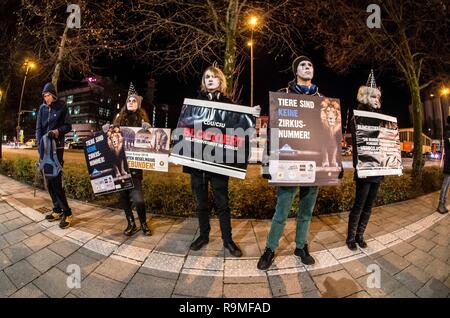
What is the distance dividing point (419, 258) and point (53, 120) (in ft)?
19.3

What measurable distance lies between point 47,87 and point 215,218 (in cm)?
363

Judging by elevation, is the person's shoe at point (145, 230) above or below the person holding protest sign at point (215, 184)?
below

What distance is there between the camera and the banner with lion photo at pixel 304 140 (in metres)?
2.88

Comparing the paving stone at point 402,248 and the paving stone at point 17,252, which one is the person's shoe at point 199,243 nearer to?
the paving stone at point 17,252

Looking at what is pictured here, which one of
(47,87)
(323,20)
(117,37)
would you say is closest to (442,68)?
(323,20)

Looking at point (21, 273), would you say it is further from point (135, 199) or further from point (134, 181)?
point (134, 181)

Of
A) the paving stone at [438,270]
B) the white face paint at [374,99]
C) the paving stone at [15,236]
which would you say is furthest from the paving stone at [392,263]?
the paving stone at [15,236]

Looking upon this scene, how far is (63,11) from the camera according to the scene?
841 centimetres

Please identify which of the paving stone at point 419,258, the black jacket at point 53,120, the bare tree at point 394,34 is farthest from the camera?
the bare tree at point 394,34

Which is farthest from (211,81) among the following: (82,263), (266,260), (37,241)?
(37,241)

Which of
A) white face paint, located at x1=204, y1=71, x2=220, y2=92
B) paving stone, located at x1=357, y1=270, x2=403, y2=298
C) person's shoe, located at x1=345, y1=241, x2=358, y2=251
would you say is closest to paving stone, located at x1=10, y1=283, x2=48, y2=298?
white face paint, located at x1=204, y1=71, x2=220, y2=92

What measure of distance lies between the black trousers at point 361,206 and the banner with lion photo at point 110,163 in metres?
3.26

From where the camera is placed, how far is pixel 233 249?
10.8 ft

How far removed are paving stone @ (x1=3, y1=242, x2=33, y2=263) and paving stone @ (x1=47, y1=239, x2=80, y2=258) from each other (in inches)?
10.0
